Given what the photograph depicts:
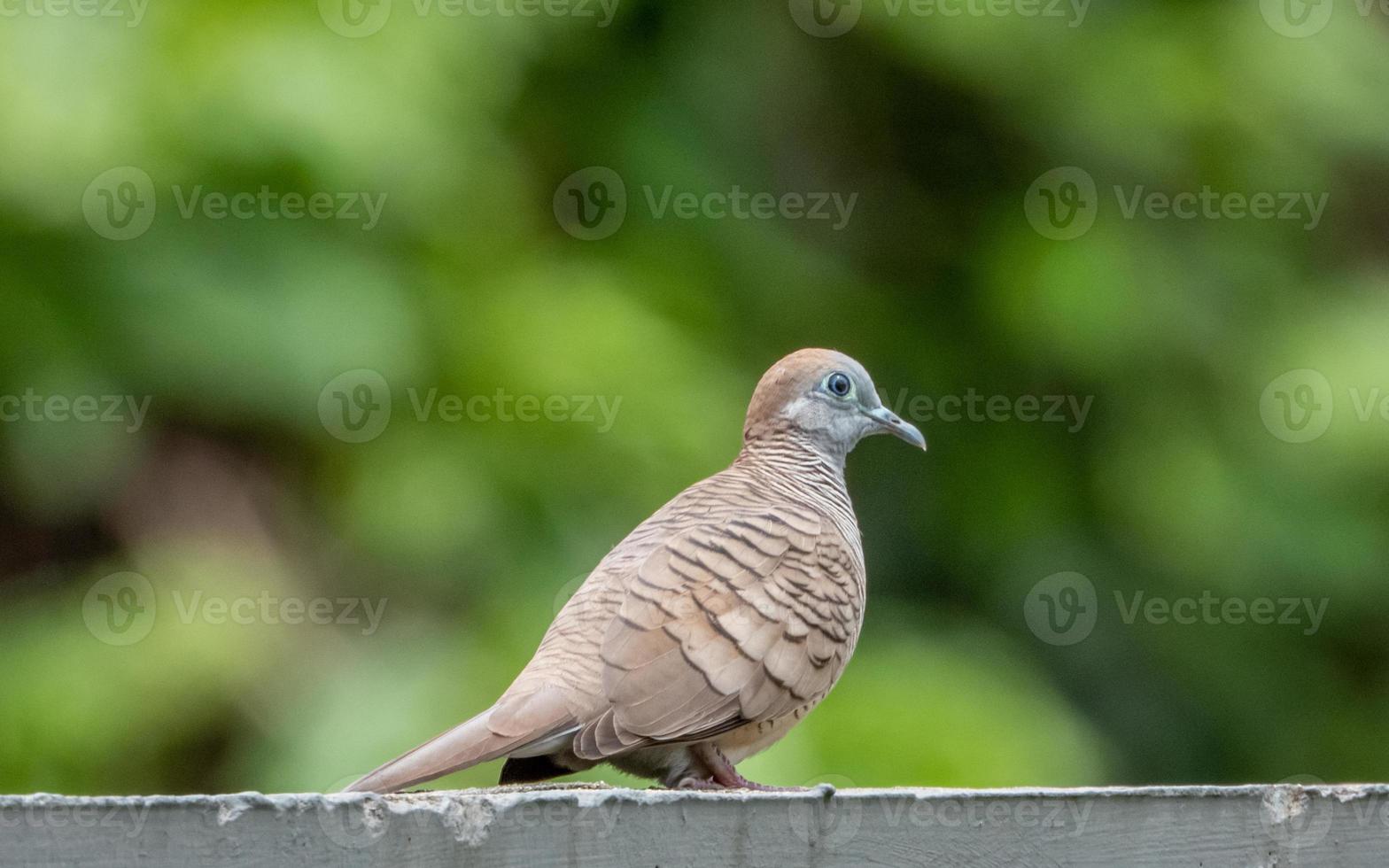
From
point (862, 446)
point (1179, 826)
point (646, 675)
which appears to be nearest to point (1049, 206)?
point (862, 446)

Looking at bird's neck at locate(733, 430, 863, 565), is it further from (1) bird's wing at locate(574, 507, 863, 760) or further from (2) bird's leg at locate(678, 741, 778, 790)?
(2) bird's leg at locate(678, 741, 778, 790)

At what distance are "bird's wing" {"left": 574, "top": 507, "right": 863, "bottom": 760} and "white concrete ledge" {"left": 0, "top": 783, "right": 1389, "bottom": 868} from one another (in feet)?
2.02

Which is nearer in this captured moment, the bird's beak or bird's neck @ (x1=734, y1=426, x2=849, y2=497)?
bird's neck @ (x1=734, y1=426, x2=849, y2=497)

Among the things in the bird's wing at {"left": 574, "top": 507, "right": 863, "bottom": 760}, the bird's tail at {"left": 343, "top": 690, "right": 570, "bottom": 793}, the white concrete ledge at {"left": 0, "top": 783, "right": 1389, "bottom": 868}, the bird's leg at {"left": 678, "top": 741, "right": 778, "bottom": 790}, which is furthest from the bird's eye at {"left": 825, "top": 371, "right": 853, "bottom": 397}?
the white concrete ledge at {"left": 0, "top": 783, "right": 1389, "bottom": 868}

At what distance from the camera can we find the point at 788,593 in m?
2.83

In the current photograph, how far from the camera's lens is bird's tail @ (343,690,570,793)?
2.22 m

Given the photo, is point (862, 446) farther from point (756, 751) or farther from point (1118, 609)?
point (756, 751)

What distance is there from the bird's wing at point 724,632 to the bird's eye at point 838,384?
1.23 ft

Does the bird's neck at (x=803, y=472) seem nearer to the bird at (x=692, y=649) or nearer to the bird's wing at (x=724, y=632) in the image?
the bird at (x=692, y=649)

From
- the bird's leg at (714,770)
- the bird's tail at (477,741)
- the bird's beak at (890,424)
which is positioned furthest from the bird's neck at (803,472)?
the bird's tail at (477,741)

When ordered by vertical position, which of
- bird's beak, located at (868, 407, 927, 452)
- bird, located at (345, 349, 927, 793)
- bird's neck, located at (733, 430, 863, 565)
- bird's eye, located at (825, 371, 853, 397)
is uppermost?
bird's eye, located at (825, 371, 853, 397)

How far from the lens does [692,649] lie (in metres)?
2.65

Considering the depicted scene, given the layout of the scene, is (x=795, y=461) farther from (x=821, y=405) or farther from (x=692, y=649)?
(x=692, y=649)

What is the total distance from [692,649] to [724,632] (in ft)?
0.28
